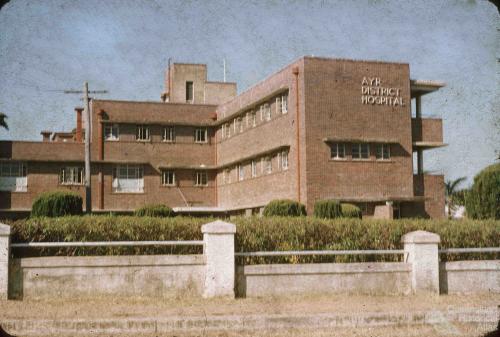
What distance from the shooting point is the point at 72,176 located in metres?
45.3

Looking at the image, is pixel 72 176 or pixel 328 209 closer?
pixel 328 209

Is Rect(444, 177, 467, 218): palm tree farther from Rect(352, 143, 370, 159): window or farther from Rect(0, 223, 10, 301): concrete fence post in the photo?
Rect(0, 223, 10, 301): concrete fence post

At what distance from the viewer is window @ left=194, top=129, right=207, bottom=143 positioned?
4784 cm

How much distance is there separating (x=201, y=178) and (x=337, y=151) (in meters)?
16.3

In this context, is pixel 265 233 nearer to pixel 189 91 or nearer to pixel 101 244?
pixel 101 244

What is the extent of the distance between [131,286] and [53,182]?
32912mm

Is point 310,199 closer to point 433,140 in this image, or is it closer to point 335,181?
point 335,181

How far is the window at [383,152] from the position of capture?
34062 millimetres

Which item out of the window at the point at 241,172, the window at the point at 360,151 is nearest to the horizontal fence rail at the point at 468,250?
the window at the point at 360,151

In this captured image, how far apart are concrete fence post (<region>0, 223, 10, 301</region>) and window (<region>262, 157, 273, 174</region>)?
81.4 ft

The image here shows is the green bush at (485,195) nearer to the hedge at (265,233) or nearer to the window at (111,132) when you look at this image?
the hedge at (265,233)

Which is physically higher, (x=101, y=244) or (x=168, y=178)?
(x=168, y=178)

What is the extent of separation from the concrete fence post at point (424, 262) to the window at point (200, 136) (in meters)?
34.2

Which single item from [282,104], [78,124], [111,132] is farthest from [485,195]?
[78,124]
